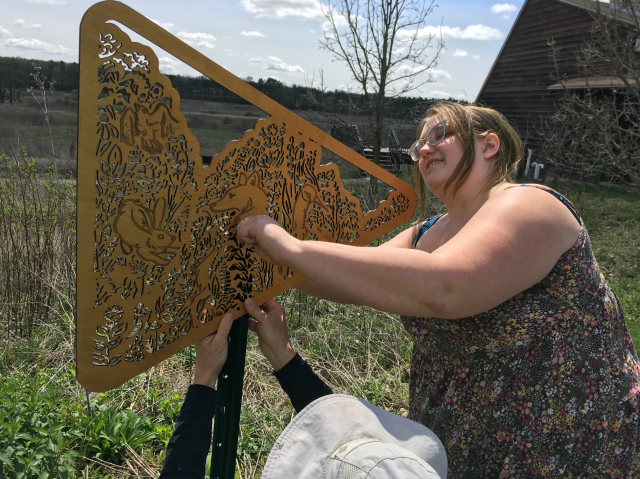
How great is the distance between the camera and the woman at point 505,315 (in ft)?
3.14

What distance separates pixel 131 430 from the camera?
2145 millimetres

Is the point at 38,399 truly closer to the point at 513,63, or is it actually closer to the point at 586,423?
the point at 586,423

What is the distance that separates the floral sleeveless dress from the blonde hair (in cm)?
25

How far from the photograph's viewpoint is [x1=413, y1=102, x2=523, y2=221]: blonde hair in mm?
1204

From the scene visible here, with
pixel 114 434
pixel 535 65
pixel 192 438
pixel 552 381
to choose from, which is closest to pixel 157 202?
pixel 192 438

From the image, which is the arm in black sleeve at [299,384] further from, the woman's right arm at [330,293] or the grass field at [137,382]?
the grass field at [137,382]

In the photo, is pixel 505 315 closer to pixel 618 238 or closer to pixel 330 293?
pixel 330 293

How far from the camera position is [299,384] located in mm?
1180

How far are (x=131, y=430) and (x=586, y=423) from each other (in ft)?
6.22

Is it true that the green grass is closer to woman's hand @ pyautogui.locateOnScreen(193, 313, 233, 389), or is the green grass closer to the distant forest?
the distant forest

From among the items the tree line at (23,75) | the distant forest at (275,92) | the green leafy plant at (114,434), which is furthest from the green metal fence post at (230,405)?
the tree line at (23,75)

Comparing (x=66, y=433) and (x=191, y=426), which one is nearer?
(x=191, y=426)

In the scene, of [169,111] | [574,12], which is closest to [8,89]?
[169,111]

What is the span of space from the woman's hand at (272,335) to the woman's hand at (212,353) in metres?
0.08
